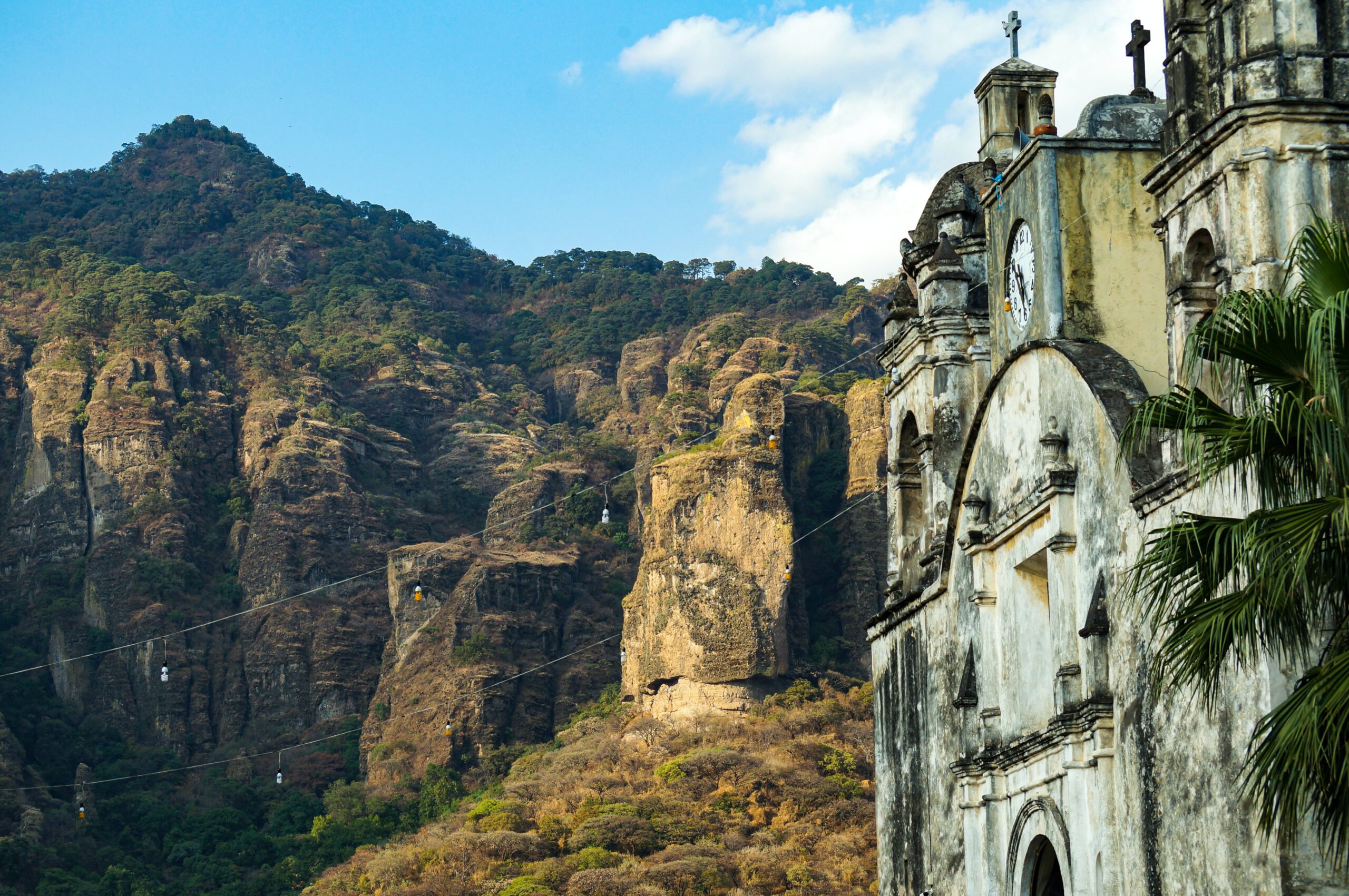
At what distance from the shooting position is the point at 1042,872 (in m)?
18.0

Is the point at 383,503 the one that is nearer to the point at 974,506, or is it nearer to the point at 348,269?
the point at 348,269

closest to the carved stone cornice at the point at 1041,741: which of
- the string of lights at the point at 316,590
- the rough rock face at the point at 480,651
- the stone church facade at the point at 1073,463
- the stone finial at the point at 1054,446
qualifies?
the stone church facade at the point at 1073,463

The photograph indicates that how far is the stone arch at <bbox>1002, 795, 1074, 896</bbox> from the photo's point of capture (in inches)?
674

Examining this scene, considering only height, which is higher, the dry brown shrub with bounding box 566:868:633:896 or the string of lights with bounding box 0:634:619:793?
the string of lights with bounding box 0:634:619:793

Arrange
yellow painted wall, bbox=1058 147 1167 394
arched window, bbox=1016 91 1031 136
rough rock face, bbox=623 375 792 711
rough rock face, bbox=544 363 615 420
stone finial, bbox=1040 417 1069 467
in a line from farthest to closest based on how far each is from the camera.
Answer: rough rock face, bbox=544 363 615 420 → rough rock face, bbox=623 375 792 711 → arched window, bbox=1016 91 1031 136 → yellow painted wall, bbox=1058 147 1167 394 → stone finial, bbox=1040 417 1069 467

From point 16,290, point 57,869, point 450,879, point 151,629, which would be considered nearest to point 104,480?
point 151,629

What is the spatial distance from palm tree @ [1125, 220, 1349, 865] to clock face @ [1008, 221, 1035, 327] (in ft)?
23.6

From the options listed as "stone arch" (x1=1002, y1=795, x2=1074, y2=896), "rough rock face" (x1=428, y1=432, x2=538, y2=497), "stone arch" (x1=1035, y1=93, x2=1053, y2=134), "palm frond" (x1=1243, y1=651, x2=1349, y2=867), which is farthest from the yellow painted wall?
"rough rock face" (x1=428, y1=432, x2=538, y2=497)

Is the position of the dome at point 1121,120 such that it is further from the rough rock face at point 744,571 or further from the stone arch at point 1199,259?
the rough rock face at point 744,571

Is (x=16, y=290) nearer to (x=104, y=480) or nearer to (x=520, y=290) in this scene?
(x=104, y=480)

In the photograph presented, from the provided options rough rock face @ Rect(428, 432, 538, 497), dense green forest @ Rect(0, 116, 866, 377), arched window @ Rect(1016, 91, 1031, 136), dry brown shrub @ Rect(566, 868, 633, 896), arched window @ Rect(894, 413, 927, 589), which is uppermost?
dense green forest @ Rect(0, 116, 866, 377)

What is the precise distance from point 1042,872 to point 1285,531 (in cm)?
869

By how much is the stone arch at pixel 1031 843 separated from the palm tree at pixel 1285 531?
18.2 ft

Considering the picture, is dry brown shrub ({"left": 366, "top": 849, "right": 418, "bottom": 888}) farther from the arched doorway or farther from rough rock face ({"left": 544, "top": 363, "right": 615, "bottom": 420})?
rough rock face ({"left": 544, "top": 363, "right": 615, "bottom": 420})
